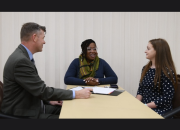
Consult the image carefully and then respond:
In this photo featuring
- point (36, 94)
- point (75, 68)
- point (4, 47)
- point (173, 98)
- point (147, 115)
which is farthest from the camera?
point (4, 47)

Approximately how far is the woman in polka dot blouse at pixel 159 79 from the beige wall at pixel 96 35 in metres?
1.17

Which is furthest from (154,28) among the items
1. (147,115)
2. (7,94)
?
(7,94)

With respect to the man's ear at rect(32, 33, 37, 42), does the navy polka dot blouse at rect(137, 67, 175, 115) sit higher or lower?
lower

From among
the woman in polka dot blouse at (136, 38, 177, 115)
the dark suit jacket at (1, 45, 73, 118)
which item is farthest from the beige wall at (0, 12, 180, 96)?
the dark suit jacket at (1, 45, 73, 118)

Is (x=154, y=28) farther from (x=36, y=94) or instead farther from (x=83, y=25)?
(x=36, y=94)

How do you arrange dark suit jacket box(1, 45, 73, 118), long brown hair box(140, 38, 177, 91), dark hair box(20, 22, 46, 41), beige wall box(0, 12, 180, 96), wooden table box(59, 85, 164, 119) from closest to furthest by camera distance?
wooden table box(59, 85, 164, 119) → dark suit jacket box(1, 45, 73, 118) → dark hair box(20, 22, 46, 41) → long brown hair box(140, 38, 177, 91) → beige wall box(0, 12, 180, 96)

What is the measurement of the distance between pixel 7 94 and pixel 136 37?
7.66 ft

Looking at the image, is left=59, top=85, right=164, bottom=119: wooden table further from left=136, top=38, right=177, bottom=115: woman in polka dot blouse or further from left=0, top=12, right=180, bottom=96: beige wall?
left=0, top=12, right=180, bottom=96: beige wall

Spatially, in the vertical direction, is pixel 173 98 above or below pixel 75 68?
below

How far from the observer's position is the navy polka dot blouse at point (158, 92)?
57.2 inches

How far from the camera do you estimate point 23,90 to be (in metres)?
1.27

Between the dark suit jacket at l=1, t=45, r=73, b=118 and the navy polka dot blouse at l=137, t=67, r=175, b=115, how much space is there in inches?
32.1

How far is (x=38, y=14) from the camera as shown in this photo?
272 centimetres

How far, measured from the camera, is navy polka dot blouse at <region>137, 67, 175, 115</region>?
1453 millimetres
